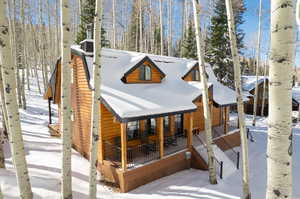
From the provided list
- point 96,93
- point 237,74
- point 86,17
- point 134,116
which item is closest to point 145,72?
point 134,116

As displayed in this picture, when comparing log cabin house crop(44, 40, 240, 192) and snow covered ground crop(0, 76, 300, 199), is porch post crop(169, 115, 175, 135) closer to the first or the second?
log cabin house crop(44, 40, 240, 192)

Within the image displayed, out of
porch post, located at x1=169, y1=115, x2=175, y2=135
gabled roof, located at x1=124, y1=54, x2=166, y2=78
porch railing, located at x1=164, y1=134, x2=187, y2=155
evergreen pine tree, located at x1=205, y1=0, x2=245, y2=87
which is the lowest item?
porch railing, located at x1=164, y1=134, x2=187, y2=155

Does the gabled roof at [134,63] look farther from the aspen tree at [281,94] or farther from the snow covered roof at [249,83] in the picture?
the snow covered roof at [249,83]

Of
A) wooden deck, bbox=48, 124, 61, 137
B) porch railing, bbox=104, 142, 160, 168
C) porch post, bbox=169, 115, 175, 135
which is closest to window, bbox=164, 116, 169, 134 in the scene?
porch post, bbox=169, 115, 175, 135

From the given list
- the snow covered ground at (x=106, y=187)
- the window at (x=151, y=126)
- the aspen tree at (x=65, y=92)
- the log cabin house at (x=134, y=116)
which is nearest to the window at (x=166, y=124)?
the log cabin house at (x=134, y=116)

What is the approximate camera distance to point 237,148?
13.5 m

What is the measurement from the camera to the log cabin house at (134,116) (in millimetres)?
7910

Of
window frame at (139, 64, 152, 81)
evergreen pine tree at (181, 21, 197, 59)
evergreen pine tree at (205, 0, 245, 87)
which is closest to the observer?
window frame at (139, 64, 152, 81)

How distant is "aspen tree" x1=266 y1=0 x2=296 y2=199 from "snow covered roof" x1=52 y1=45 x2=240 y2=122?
564 cm

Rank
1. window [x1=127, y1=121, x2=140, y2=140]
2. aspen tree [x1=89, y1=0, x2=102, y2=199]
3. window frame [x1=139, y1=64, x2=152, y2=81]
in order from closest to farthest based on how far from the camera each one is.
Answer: aspen tree [x1=89, y1=0, x2=102, y2=199]
window [x1=127, y1=121, x2=140, y2=140]
window frame [x1=139, y1=64, x2=152, y2=81]

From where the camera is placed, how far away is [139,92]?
9.66 metres

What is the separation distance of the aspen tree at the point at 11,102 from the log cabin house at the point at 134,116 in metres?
3.35

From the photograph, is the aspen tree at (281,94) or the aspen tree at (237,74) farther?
the aspen tree at (237,74)

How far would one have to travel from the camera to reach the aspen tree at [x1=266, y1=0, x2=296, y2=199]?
6.31ft
